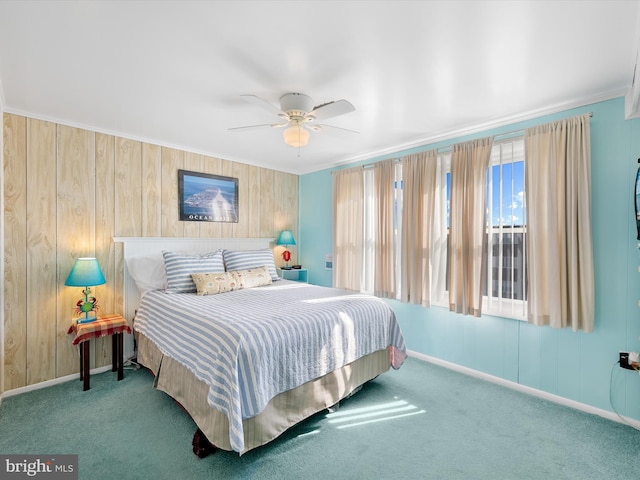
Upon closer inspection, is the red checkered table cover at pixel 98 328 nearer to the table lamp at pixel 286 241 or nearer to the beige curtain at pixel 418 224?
the table lamp at pixel 286 241

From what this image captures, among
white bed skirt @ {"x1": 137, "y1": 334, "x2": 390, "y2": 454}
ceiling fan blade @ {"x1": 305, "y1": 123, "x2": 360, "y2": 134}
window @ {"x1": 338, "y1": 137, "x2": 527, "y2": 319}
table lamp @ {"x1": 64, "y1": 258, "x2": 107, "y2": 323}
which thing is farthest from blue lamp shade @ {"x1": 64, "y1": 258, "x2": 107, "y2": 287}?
window @ {"x1": 338, "y1": 137, "x2": 527, "y2": 319}

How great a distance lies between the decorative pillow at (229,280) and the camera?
123 inches

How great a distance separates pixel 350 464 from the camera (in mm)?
1869

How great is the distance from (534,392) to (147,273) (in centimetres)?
395

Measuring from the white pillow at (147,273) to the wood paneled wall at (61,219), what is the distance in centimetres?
14

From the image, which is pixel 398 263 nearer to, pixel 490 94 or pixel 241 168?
pixel 490 94

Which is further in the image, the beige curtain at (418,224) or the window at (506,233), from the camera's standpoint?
the beige curtain at (418,224)

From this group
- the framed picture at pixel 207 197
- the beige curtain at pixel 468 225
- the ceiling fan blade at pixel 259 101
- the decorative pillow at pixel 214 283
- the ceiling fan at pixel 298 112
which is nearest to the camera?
the ceiling fan blade at pixel 259 101

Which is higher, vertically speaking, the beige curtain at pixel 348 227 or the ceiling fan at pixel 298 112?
the ceiling fan at pixel 298 112

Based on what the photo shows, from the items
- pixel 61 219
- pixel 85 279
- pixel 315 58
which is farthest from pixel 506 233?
pixel 61 219

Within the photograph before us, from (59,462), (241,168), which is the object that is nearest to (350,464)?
(59,462)

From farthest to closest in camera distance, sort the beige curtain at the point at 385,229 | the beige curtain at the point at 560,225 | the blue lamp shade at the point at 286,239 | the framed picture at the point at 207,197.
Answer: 1. the blue lamp shade at the point at 286,239
2. the framed picture at the point at 207,197
3. the beige curtain at the point at 385,229
4. the beige curtain at the point at 560,225

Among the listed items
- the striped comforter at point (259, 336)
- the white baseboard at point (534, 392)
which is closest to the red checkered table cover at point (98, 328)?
the striped comforter at point (259, 336)

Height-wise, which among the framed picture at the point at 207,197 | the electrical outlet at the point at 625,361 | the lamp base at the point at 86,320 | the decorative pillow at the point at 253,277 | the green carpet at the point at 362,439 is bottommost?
the green carpet at the point at 362,439
